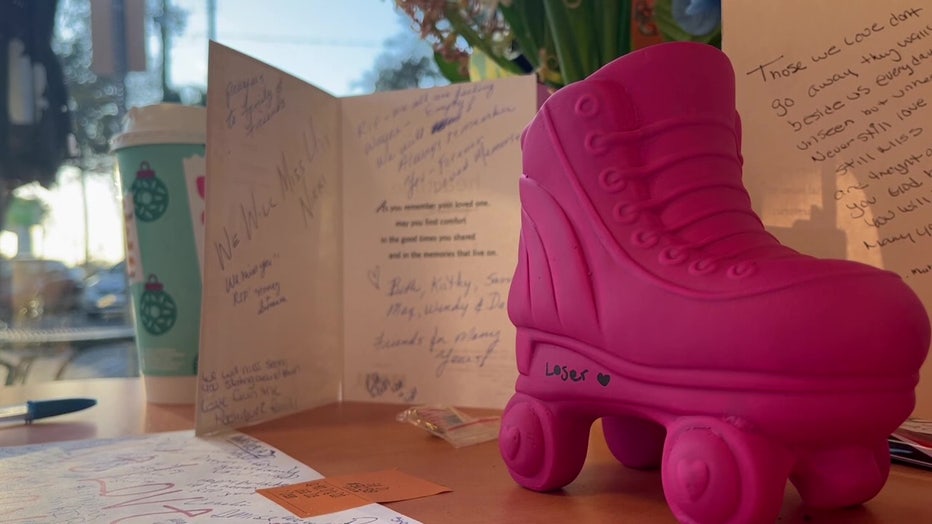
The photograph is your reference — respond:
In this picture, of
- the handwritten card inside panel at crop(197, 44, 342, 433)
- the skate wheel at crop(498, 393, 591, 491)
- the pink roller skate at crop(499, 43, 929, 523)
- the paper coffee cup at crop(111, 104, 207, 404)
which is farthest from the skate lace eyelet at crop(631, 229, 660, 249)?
the paper coffee cup at crop(111, 104, 207, 404)

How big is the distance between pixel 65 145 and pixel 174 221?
1.62 ft

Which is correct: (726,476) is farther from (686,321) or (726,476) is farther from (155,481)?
(155,481)

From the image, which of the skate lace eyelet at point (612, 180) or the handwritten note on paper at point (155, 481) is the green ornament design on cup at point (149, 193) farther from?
the skate lace eyelet at point (612, 180)

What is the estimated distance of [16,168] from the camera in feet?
3.67

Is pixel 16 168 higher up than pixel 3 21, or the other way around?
pixel 3 21

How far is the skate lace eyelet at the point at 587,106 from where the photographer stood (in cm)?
42

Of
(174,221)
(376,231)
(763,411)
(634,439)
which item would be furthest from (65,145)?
(763,411)

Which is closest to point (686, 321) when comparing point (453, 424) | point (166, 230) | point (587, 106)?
point (587, 106)

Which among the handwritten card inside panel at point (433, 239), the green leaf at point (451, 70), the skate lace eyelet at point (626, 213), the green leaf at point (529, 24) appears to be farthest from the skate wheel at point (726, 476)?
the green leaf at point (451, 70)

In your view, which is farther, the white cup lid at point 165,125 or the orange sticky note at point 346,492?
the white cup lid at point 165,125

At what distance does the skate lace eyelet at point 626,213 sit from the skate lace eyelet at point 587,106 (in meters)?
0.05

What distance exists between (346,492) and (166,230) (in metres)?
0.43

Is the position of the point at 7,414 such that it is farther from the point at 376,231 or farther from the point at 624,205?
the point at 624,205

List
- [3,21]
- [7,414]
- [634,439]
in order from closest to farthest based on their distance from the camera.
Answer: [634,439], [7,414], [3,21]
